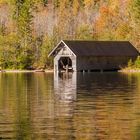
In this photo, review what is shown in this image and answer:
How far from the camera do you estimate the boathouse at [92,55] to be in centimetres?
10262

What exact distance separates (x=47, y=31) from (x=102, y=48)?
132ft

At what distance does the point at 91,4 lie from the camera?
190 meters

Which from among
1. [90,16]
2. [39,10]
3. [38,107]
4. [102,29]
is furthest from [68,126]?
[39,10]

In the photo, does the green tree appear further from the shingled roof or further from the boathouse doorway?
the shingled roof

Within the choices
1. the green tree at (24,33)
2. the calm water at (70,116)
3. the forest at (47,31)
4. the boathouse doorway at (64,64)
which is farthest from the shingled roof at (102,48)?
the calm water at (70,116)

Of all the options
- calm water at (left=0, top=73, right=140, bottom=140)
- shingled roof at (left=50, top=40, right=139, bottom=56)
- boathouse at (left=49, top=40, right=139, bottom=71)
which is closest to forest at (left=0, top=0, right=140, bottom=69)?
boathouse at (left=49, top=40, right=139, bottom=71)

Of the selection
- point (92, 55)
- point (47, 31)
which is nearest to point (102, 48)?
point (92, 55)

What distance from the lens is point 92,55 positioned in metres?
104

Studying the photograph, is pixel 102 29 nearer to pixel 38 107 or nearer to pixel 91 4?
pixel 91 4

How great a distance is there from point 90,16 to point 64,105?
127m

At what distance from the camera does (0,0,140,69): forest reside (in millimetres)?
117938

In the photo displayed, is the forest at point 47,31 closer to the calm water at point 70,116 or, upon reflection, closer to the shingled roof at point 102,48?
the shingled roof at point 102,48

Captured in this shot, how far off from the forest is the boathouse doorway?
20.0ft

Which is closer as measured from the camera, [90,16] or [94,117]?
[94,117]
